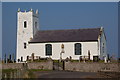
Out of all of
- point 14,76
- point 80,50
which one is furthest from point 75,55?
point 14,76

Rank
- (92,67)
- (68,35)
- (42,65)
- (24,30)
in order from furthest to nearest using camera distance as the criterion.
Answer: (24,30)
(68,35)
(42,65)
(92,67)

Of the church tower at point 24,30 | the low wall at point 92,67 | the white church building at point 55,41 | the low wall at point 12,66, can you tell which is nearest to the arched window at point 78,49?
the white church building at point 55,41

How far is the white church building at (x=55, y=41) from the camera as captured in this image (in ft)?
130

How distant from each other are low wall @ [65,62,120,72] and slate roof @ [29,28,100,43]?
29.6 feet

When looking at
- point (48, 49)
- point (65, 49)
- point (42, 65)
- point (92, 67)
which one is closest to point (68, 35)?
point (65, 49)

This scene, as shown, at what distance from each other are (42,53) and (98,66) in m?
13.8

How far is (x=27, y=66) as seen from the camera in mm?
32531

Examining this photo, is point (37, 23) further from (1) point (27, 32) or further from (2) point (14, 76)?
(2) point (14, 76)

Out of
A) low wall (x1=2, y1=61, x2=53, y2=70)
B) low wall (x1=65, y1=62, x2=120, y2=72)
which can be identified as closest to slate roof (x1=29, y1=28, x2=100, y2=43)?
low wall (x1=65, y1=62, x2=120, y2=72)

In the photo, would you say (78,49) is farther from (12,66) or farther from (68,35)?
(12,66)

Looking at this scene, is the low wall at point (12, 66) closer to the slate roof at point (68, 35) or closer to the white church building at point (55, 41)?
the white church building at point (55, 41)

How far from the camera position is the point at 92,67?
98.4 feet

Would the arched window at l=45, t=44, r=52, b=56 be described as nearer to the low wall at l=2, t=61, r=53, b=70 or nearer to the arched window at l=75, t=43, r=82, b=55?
the arched window at l=75, t=43, r=82, b=55

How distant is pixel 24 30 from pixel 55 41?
6314 mm
